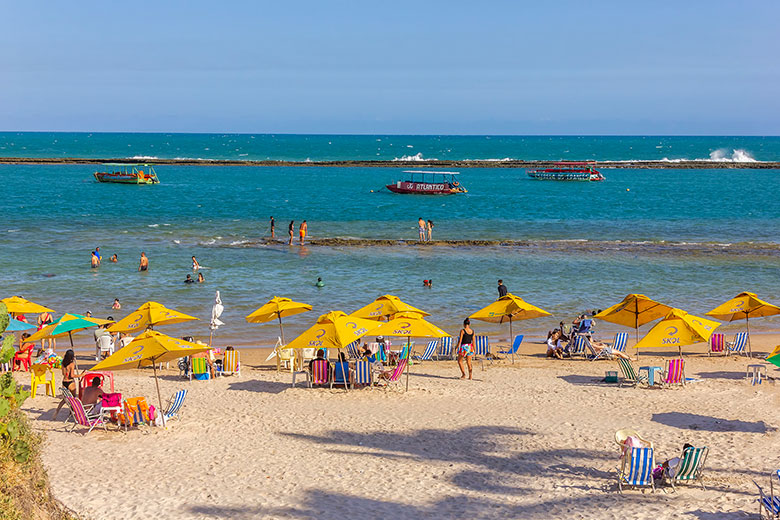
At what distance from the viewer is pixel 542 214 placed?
58281 millimetres

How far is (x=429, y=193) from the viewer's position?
71.6 meters

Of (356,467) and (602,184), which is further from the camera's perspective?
(602,184)

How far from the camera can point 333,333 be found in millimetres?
15328

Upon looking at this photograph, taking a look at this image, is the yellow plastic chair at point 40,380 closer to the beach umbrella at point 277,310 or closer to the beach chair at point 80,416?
the beach chair at point 80,416

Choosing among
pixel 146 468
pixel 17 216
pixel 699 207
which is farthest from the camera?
pixel 699 207

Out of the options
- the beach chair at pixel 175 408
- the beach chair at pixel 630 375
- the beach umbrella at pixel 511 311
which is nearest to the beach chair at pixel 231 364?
the beach chair at pixel 175 408

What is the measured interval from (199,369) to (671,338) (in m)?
10.3

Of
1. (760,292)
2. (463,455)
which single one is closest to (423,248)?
(760,292)

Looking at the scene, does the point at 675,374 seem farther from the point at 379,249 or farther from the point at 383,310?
the point at 379,249

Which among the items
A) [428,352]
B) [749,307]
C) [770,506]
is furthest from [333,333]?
[749,307]

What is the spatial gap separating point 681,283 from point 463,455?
21.4 m

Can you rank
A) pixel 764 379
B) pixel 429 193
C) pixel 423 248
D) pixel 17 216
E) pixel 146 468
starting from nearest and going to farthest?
pixel 146 468
pixel 764 379
pixel 423 248
pixel 17 216
pixel 429 193

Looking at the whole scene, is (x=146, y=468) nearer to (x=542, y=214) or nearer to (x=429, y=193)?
(x=542, y=214)

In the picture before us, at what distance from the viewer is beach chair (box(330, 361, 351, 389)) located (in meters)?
16.2
